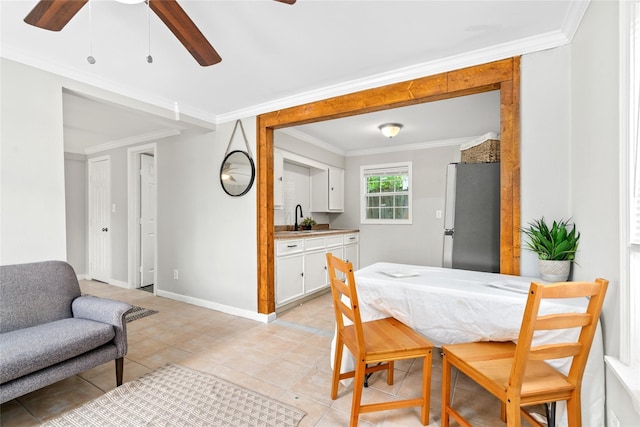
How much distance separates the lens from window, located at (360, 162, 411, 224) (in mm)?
4999

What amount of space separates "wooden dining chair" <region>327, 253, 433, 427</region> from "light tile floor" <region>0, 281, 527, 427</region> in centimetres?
18

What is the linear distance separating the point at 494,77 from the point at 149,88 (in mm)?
2942

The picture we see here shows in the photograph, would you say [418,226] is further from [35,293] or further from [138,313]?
[35,293]

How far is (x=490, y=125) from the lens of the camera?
386 cm

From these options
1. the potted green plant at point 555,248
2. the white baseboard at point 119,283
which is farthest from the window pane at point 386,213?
the white baseboard at point 119,283

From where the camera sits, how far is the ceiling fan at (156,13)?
48.5 inches

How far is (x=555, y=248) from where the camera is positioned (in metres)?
1.75

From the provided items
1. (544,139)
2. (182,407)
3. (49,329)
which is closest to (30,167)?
(49,329)

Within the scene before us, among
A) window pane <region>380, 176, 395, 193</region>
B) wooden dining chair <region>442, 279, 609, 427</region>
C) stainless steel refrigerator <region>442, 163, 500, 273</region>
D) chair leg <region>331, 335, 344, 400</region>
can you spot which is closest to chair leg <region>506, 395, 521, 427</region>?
wooden dining chair <region>442, 279, 609, 427</region>

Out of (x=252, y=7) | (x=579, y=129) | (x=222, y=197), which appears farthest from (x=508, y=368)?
(x=222, y=197)

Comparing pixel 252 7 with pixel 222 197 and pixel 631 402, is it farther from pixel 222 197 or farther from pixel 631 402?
pixel 631 402

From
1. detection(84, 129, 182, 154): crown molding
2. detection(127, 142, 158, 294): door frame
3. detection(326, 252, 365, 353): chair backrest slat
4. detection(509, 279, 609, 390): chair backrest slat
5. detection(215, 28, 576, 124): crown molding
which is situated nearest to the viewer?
detection(509, 279, 609, 390): chair backrest slat

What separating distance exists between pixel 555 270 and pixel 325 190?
362 cm

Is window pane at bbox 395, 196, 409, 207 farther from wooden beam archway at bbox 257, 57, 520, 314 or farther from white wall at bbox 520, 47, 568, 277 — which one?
white wall at bbox 520, 47, 568, 277
